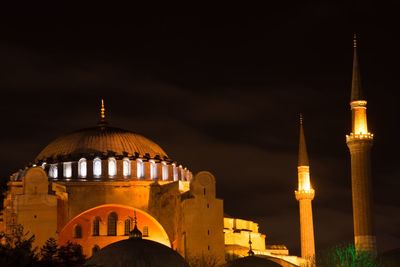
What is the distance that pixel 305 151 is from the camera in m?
56.0

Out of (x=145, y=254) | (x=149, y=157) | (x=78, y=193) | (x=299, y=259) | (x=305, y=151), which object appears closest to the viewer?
(x=145, y=254)

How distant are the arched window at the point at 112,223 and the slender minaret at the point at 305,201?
33.7 feet

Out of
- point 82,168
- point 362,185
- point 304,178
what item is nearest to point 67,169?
point 82,168

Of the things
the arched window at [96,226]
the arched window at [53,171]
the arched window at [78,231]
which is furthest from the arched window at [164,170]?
the arched window at [53,171]

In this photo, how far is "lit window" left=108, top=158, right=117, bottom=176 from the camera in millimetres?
46250

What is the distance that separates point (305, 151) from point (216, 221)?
1401 cm

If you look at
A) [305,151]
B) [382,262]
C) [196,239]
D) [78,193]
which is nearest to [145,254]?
[196,239]

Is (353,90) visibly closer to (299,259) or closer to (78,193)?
(299,259)

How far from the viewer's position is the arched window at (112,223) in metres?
45.3

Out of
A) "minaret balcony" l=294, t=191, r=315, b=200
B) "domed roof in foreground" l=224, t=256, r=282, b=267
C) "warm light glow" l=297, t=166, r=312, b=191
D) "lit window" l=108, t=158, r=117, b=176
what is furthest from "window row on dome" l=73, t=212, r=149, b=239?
"warm light glow" l=297, t=166, r=312, b=191

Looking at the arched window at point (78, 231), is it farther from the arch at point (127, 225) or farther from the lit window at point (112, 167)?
the lit window at point (112, 167)

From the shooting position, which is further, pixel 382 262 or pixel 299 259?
pixel 299 259

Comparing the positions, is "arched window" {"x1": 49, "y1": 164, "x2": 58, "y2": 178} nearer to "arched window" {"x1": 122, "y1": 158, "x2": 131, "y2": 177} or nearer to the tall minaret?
"arched window" {"x1": 122, "y1": 158, "x2": 131, "y2": 177}

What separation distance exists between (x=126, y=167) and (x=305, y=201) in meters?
11.1
